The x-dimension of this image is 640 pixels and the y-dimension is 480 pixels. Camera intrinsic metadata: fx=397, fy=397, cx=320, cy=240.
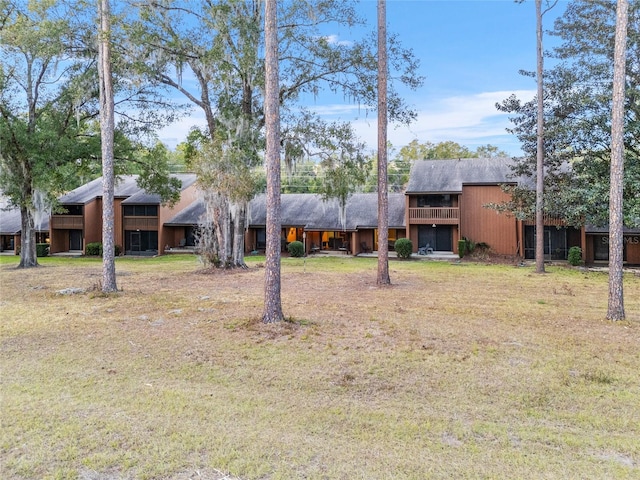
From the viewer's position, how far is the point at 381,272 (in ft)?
43.5

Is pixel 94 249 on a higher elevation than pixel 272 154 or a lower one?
lower

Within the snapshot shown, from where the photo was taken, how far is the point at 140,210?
88.9 feet

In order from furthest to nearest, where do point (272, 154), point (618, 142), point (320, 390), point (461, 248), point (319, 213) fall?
1. point (319, 213)
2. point (461, 248)
3. point (618, 142)
4. point (272, 154)
5. point (320, 390)

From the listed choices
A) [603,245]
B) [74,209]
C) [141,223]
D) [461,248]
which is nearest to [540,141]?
[461,248]

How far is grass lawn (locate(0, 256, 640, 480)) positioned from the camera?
331 cm

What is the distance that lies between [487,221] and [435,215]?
9.91 feet

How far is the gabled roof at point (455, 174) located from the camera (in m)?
23.2

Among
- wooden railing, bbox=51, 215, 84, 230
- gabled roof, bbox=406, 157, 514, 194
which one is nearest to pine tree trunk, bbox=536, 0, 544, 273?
gabled roof, bbox=406, 157, 514, 194

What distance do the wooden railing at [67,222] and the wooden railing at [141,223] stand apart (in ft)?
9.88

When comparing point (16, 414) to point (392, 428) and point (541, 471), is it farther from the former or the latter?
point (541, 471)

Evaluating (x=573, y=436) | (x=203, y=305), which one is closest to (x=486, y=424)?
(x=573, y=436)

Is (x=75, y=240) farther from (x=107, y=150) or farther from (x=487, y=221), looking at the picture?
(x=487, y=221)

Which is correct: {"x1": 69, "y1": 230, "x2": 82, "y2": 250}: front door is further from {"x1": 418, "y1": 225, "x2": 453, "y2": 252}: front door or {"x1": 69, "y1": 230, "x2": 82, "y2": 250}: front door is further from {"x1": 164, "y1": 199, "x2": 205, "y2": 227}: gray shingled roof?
{"x1": 418, "y1": 225, "x2": 453, "y2": 252}: front door

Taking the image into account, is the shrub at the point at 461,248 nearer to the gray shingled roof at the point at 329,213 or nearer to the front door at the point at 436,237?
the front door at the point at 436,237
